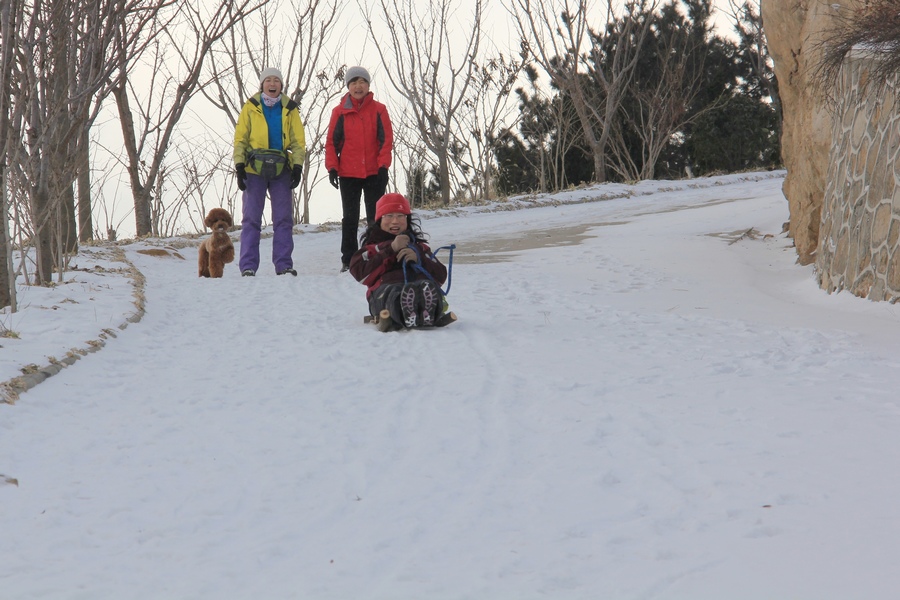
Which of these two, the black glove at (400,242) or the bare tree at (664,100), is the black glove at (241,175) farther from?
the bare tree at (664,100)

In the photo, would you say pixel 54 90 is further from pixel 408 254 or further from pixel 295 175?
pixel 408 254

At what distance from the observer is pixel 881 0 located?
203 inches

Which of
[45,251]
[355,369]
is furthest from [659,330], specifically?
[45,251]

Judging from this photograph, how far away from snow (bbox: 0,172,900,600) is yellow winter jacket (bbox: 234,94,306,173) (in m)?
1.91

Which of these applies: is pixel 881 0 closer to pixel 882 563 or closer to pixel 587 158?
pixel 882 563

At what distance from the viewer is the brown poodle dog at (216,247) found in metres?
7.69

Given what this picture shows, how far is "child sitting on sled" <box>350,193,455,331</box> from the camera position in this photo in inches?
196

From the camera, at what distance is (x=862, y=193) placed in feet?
18.0

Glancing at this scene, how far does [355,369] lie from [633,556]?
2.21 m

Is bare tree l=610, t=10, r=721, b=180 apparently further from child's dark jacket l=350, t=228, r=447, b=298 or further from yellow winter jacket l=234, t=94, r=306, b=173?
child's dark jacket l=350, t=228, r=447, b=298

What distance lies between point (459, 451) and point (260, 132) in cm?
512

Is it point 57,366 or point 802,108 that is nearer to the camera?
point 57,366

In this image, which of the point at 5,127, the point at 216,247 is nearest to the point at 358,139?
the point at 216,247

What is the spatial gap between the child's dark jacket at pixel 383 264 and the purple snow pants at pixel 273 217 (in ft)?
7.99
